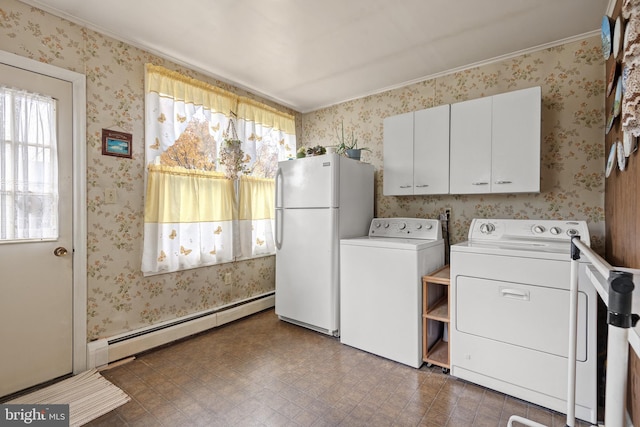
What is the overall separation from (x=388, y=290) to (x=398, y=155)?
1.29 meters

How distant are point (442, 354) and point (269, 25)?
2.80 meters

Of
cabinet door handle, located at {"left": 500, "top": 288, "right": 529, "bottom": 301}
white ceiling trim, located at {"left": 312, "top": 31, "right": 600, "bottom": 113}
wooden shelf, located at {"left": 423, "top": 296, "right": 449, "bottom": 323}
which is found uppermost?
white ceiling trim, located at {"left": 312, "top": 31, "right": 600, "bottom": 113}

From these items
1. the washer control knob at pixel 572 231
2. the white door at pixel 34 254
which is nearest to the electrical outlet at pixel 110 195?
the white door at pixel 34 254

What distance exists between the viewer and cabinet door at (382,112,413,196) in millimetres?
2758

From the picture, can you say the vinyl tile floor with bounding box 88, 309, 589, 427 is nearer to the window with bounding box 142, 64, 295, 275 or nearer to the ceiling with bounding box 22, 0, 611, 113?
the window with bounding box 142, 64, 295, 275

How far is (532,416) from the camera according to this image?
1690mm

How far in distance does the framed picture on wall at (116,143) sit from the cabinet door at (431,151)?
2.46 m

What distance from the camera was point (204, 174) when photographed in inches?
111

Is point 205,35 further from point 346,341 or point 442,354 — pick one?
point 442,354

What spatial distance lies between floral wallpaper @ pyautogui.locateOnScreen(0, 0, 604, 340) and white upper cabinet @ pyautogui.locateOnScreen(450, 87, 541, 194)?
→ 35 cm

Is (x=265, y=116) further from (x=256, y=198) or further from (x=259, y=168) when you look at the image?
(x=256, y=198)

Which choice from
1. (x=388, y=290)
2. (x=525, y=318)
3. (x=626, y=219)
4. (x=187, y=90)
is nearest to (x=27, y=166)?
(x=187, y=90)

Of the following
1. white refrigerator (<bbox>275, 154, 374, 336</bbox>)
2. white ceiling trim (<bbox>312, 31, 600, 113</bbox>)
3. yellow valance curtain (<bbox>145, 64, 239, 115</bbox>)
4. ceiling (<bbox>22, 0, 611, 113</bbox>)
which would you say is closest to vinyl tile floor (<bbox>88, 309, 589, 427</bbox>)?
white refrigerator (<bbox>275, 154, 374, 336</bbox>)

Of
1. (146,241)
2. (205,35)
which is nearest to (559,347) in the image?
(146,241)
